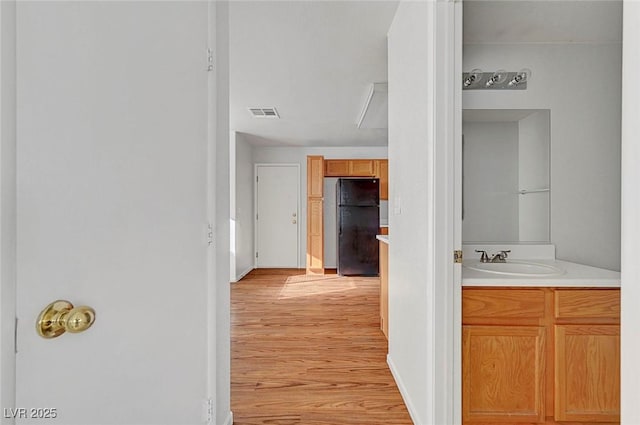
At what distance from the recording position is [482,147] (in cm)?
241

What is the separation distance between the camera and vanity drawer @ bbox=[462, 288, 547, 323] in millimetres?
1688

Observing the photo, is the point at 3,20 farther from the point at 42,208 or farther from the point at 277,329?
the point at 277,329

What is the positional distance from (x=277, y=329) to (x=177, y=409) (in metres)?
2.21

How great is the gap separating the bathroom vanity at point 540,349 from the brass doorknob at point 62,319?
4.84 feet

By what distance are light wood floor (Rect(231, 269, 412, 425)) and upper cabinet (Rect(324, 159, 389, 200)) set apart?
2.50 m

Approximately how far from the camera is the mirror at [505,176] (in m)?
2.39

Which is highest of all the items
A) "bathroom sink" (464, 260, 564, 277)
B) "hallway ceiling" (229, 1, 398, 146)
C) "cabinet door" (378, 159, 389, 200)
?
"hallway ceiling" (229, 1, 398, 146)

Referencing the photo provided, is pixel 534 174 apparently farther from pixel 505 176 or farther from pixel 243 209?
pixel 243 209

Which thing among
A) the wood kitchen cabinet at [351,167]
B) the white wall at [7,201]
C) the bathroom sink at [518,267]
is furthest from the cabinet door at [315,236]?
the white wall at [7,201]

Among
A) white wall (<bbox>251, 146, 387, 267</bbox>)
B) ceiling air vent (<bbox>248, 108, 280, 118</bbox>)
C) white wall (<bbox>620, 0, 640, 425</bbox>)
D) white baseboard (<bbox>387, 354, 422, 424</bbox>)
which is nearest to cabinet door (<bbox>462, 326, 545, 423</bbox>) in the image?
white baseboard (<bbox>387, 354, 422, 424</bbox>)

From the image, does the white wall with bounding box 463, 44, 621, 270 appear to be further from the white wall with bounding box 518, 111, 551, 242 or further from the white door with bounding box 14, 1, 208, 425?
the white door with bounding box 14, 1, 208, 425

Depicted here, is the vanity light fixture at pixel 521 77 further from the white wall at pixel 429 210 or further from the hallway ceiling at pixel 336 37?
the white wall at pixel 429 210

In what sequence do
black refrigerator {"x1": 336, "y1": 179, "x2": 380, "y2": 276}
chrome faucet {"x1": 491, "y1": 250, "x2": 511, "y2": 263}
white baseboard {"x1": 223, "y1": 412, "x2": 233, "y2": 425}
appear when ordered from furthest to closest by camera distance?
1. black refrigerator {"x1": 336, "y1": 179, "x2": 380, "y2": 276}
2. chrome faucet {"x1": 491, "y1": 250, "x2": 511, "y2": 263}
3. white baseboard {"x1": 223, "y1": 412, "x2": 233, "y2": 425}

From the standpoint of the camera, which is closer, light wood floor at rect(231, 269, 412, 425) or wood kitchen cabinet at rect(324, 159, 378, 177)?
light wood floor at rect(231, 269, 412, 425)
